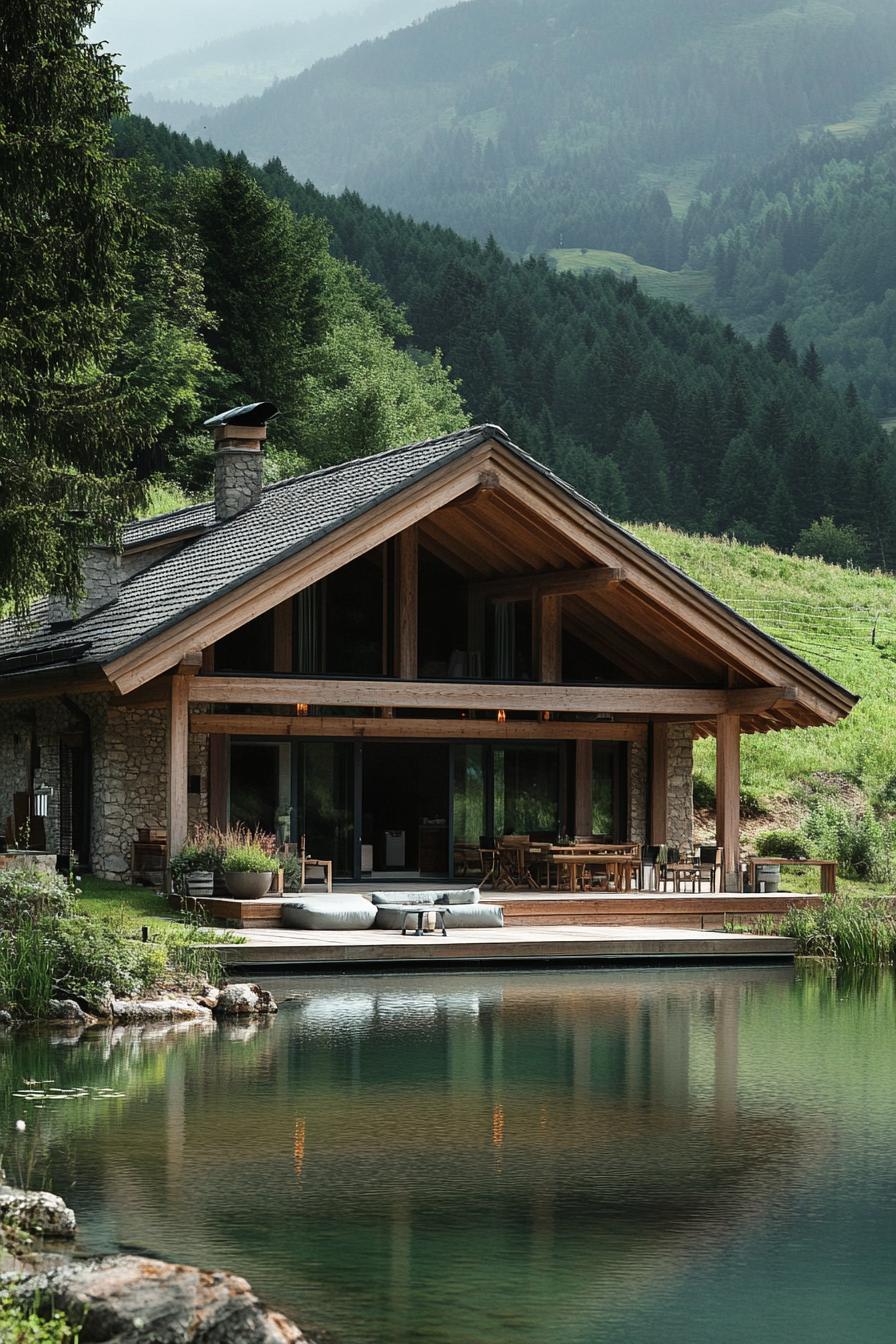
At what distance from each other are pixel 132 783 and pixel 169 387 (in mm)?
24980

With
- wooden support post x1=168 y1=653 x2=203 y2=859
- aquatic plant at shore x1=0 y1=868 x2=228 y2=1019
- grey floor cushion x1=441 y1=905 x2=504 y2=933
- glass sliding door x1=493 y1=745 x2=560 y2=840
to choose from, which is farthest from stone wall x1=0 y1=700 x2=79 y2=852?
aquatic plant at shore x1=0 y1=868 x2=228 y2=1019

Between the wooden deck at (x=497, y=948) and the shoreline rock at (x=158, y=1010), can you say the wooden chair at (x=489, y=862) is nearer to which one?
the wooden deck at (x=497, y=948)

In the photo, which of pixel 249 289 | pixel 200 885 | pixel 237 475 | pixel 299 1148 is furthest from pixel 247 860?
pixel 249 289

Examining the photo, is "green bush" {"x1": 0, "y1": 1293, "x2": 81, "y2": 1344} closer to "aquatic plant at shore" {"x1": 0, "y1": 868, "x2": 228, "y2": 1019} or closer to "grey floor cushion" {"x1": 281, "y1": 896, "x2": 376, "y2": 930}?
"aquatic plant at shore" {"x1": 0, "y1": 868, "x2": 228, "y2": 1019}

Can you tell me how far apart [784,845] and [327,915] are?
1156cm

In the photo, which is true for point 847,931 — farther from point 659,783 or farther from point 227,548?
point 227,548

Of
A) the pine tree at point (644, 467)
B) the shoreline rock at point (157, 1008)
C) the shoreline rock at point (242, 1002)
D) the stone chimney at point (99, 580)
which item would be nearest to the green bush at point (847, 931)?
the shoreline rock at point (157, 1008)

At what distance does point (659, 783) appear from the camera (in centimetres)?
2683

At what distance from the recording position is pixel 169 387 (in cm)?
4697

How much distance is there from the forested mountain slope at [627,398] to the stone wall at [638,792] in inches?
2438

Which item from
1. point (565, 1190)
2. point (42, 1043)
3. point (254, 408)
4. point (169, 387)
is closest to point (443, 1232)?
point (565, 1190)

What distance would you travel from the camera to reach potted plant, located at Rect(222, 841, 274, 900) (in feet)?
67.9

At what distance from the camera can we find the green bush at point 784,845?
2950 cm

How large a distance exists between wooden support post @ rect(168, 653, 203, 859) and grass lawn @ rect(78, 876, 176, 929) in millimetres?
692
